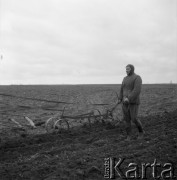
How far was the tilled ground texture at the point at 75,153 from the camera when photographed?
5.79m

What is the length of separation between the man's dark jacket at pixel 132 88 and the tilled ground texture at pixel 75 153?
1.06 metres

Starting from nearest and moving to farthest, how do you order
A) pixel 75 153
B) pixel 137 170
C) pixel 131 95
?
pixel 137 170 < pixel 75 153 < pixel 131 95

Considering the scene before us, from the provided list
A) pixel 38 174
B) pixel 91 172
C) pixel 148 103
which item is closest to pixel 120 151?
pixel 91 172

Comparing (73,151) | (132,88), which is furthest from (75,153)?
(132,88)

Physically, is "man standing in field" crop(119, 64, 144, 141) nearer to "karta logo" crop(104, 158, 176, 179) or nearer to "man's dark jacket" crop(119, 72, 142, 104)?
"man's dark jacket" crop(119, 72, 142, 104)

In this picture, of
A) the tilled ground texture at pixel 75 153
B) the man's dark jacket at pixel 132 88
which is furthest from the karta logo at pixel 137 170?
the man's dark jacket at pixel 132 88

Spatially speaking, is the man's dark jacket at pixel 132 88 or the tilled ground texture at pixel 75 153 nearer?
the tilled ground texture at pixel 75 153

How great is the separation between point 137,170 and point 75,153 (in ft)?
6.11

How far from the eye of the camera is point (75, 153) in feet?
23.5

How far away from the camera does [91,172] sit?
5746mm

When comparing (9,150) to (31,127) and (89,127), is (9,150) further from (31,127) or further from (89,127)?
(89,127)

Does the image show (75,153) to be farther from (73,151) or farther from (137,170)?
(137,170)

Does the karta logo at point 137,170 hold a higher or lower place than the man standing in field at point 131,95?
lower

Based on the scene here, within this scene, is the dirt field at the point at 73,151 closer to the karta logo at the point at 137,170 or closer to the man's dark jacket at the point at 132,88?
the karta logo at the point at 137,170
